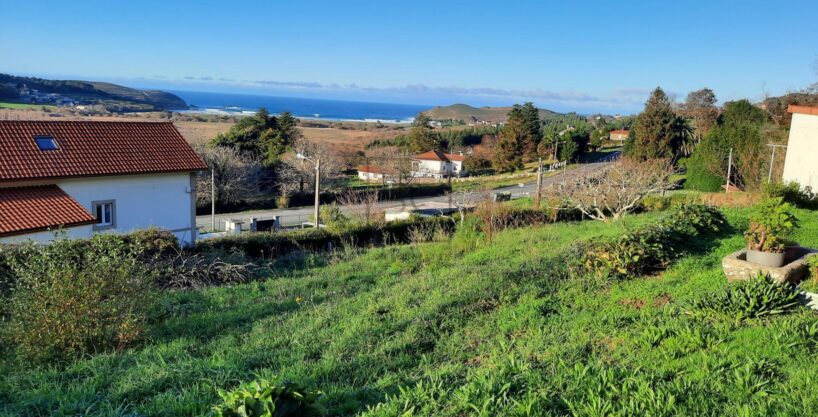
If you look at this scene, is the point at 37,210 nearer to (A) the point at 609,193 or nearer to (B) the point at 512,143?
(A) the point at 609,193

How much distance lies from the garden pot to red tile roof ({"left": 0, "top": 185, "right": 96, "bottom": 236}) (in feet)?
51.4

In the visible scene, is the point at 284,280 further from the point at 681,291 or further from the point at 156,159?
the point at 156,159

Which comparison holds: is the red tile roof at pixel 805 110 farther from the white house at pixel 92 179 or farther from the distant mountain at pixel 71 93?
the distant mountain at pixel 71 93

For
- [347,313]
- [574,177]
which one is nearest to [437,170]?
[574,177]

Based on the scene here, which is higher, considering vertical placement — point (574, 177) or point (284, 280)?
point (574, 177)

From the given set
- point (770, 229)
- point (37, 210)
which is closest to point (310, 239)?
point (37, 210)

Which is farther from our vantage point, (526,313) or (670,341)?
(526,313)

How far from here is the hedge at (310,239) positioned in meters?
16.7

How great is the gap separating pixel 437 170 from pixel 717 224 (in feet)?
177

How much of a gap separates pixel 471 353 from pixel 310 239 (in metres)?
13.4

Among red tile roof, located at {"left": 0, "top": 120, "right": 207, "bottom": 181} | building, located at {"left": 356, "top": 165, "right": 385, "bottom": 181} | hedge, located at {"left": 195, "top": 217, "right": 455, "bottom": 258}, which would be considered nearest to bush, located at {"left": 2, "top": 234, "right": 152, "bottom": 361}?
hedge, located at {"left": 195, "top": 217, "right": 455, "bottom": 258}

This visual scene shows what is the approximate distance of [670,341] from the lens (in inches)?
205

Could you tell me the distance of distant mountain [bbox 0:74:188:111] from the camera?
3977 inches

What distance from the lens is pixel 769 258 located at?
6.98 metres
